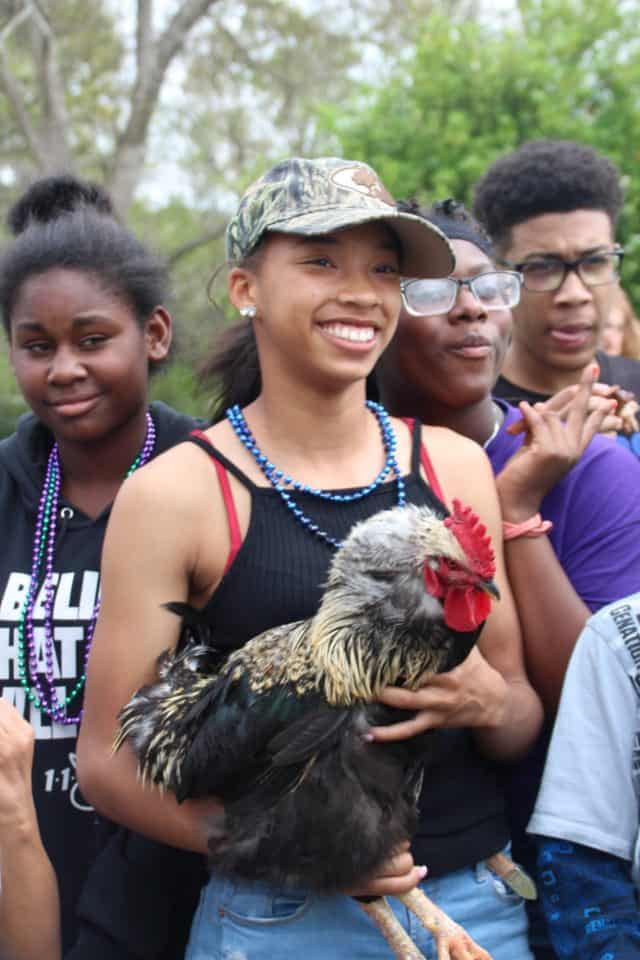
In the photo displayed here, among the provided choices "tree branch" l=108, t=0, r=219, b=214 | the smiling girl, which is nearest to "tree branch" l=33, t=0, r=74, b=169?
"tree branch" l=108, t=0, r=219, b=214

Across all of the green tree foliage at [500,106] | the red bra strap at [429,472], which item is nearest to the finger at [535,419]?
the red bra strap at [429,472]

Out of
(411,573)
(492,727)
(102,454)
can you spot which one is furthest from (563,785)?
(102,454)

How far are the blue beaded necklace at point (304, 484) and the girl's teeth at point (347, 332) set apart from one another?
0.90ft

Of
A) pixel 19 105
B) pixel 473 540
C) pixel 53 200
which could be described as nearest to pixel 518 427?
pixel 473 540

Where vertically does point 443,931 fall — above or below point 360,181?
below

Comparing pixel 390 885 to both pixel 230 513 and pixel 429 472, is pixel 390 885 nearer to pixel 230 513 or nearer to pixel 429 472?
pixel 230 513

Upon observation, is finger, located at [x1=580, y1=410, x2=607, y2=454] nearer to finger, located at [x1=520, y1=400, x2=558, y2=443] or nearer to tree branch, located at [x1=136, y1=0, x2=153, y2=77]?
finger, located at [x1=520, y1=400, x2=558, y2=443]

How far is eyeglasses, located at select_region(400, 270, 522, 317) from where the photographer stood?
321 cm

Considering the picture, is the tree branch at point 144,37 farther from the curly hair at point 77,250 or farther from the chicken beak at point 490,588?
the chicken beak at point 490,588

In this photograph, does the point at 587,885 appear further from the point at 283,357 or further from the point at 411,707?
the point at 283,357

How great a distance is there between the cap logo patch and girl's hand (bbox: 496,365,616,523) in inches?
27.3

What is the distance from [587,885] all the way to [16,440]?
214 cm

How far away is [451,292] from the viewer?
10.6 feet

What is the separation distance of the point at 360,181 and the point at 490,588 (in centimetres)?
105
